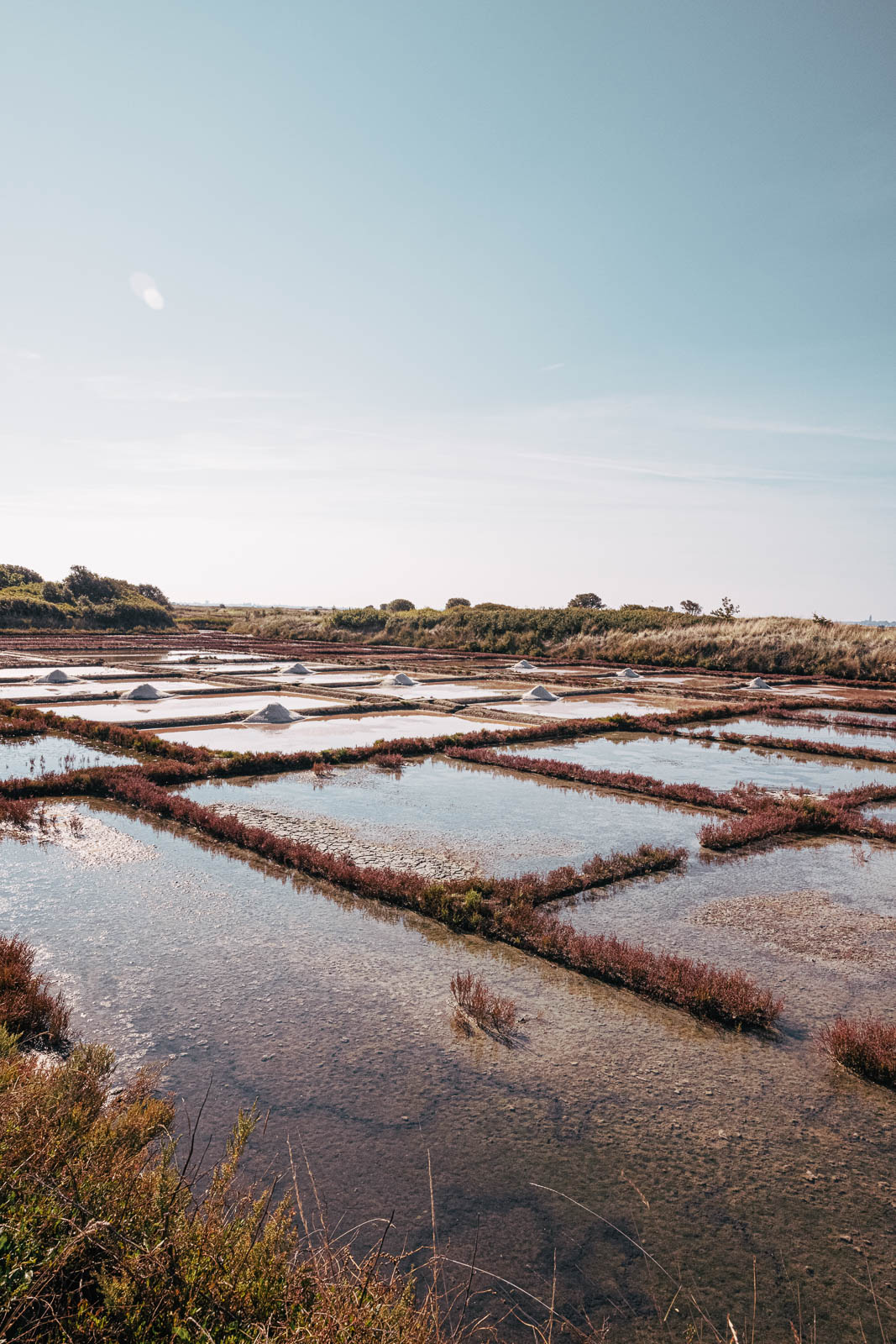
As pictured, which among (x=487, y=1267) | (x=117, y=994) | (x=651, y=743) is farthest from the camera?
(x=651, y=743)

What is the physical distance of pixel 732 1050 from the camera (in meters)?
5.36

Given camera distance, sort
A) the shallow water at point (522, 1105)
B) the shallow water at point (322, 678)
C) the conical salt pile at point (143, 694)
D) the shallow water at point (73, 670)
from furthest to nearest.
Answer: the shallow water at point (73, 670), the shallow water at point (322, 678), the conical salt pile at point (143, 694), the shallow water at point (522, 1105)

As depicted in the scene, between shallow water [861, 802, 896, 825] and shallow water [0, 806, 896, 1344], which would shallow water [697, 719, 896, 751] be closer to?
shallow water [861, 802, 896, 825]

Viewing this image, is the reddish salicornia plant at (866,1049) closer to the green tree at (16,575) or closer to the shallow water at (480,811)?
the shallow water at (480,811)

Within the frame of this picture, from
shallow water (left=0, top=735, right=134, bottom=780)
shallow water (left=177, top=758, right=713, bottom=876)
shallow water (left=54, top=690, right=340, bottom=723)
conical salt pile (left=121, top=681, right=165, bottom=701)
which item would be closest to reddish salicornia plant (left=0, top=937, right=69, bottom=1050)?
shallow water (left=177, top=758, right=713, bottom=876)

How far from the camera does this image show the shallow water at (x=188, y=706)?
68.4ft

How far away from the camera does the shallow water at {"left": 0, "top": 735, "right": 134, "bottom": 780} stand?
Result: 14203mm

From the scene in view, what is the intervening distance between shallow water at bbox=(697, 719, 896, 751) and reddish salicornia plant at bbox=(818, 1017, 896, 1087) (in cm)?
1666

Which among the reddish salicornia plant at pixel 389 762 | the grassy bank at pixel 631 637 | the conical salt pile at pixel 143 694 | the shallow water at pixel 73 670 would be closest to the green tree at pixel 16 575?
the grassy bank at pixel 631 637

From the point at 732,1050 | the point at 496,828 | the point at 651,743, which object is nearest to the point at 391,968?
the point at 732,1050

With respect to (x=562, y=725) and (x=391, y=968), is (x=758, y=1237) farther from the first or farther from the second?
(x=562, y=725)

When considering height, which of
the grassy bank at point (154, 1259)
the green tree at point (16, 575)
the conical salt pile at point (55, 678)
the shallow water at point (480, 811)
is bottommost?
the shallow water at point (480, 811)

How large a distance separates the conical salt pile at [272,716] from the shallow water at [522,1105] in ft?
45.0

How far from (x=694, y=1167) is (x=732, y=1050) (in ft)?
4.78
